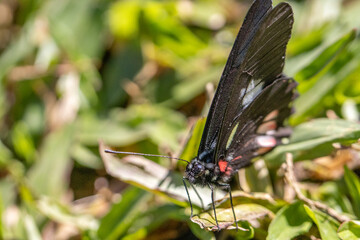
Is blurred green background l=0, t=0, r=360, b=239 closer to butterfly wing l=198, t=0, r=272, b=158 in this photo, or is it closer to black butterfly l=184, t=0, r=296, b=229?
black butterfly l=184, t=0, r=296, b=229

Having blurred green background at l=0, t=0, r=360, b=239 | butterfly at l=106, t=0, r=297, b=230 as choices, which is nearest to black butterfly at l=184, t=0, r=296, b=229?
butterfly at l=106, t=0, r=297, b=230

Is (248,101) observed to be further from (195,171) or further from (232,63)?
(195,171)

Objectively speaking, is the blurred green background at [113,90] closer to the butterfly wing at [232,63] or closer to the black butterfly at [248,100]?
the black butterfly at [248,100]

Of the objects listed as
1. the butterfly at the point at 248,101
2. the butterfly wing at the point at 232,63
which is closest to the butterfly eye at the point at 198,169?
the butterfly at the point at 248,101

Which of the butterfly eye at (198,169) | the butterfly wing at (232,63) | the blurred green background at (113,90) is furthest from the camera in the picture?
the blurred green background at (113,90)

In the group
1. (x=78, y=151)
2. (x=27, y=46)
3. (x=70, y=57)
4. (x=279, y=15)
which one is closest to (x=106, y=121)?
(x=78, y=151)

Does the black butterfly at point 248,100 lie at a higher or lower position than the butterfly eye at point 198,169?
higher

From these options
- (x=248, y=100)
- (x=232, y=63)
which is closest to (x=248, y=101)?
(x=248, y=100)
